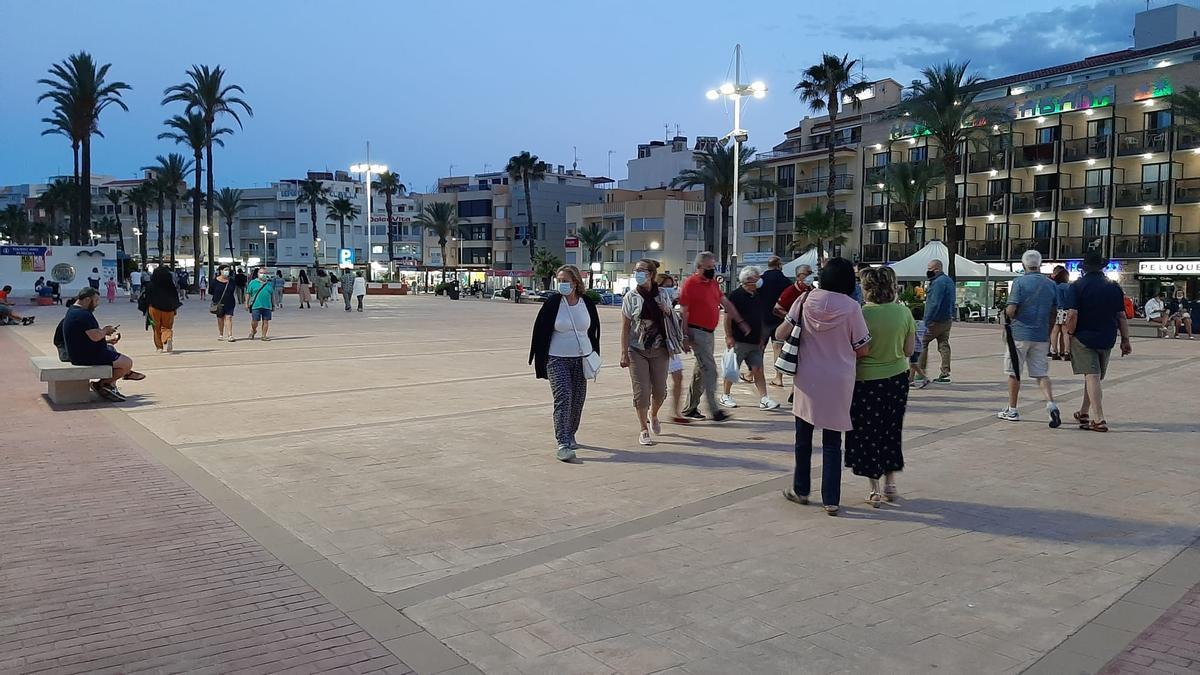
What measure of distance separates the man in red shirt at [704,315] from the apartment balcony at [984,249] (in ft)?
158

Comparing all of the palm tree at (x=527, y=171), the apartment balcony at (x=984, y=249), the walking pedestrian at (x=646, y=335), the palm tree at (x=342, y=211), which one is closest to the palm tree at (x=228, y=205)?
the palm tree at (x=342, y=211)

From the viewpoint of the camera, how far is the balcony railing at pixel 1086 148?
4678 cm

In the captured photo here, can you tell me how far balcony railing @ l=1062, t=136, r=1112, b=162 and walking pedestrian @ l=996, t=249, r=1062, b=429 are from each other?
44764mm

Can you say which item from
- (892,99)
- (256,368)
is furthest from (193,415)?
(892,99)

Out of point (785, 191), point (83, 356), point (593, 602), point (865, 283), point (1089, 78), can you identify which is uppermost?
point (1089, 78)

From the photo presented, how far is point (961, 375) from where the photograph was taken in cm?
1380

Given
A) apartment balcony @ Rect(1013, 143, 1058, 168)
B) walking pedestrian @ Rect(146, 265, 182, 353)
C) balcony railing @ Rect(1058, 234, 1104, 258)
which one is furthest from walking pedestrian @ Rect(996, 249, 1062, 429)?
apartment balcony @ Rect(1013, 143, 1058, 168)

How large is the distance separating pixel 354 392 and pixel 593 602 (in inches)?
303

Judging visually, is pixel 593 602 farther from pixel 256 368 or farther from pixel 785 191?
pixel 785 191

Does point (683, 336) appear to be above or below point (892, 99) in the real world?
below

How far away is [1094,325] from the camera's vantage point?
8625mm

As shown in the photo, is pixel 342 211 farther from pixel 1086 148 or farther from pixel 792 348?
pixel 792 348

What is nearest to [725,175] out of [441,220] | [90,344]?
[441,220]

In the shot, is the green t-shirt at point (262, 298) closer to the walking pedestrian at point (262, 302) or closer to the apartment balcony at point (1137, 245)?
the walking pedestrian at point (262, 302)
